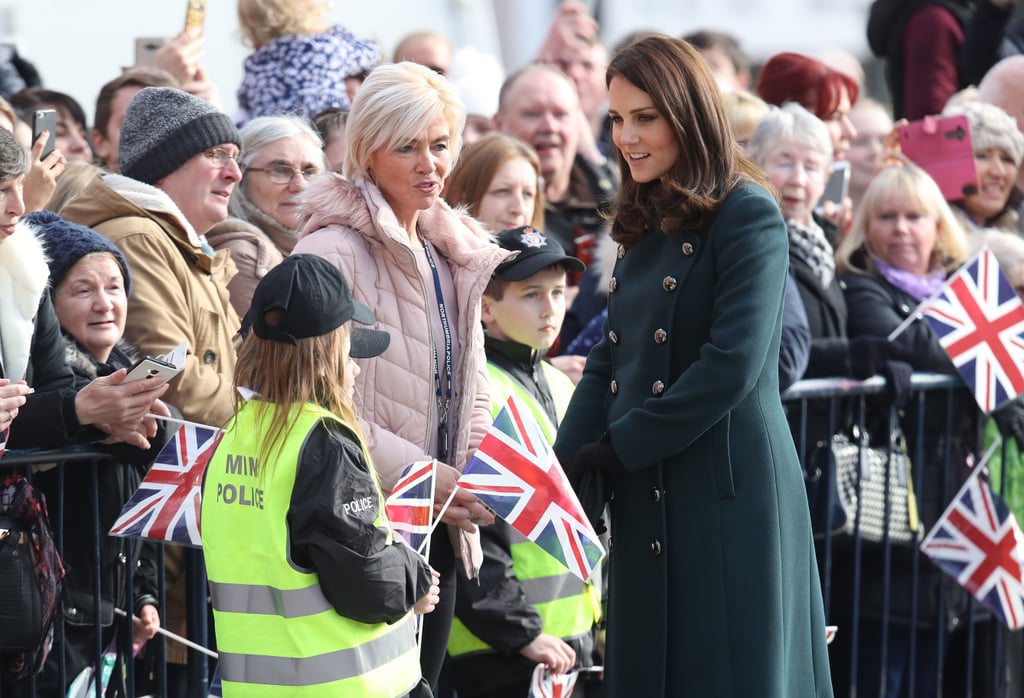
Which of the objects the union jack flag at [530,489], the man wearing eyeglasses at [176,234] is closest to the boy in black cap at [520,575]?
the union jack flag at [530,489]

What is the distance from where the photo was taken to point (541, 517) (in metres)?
4.14

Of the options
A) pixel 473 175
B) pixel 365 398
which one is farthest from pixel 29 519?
pixel 473 175

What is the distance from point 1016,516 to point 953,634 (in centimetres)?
58

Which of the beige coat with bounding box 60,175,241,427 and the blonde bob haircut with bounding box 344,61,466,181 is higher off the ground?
the blonde bob haircut with bounding box 344,61,466,181

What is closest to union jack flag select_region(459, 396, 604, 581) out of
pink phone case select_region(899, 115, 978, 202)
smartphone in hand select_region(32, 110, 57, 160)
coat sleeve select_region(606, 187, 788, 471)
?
coat sleeve select_region(606, 187, 788, 471)

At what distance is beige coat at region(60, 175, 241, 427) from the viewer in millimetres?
4898

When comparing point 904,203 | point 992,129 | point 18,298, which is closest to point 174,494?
point 18,298

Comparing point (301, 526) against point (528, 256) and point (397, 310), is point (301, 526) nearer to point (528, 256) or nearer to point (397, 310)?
point (397, 310)

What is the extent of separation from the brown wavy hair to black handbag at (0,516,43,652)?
190 cm

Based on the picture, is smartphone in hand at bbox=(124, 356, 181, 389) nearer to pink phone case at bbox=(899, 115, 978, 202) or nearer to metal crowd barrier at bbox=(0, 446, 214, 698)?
metal crowd barrier at bbox=(0, 446, 214, 698)

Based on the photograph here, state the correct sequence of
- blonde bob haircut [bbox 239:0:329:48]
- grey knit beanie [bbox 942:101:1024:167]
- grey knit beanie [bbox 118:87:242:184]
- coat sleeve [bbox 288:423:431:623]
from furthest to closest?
grey knit beanie [bbox 942:101:1024:167] < blonde bob haircut [bbox 239:0:329:48] < grey knit beanie [bbox 118:87:242:184] < coat sleeve [bbox 288:423:431:623]

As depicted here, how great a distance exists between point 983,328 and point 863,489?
0.77 meters

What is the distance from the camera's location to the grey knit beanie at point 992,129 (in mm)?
7648

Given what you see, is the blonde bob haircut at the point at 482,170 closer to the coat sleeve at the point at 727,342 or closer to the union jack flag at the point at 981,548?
the coat sleeve at the point at 727,342
